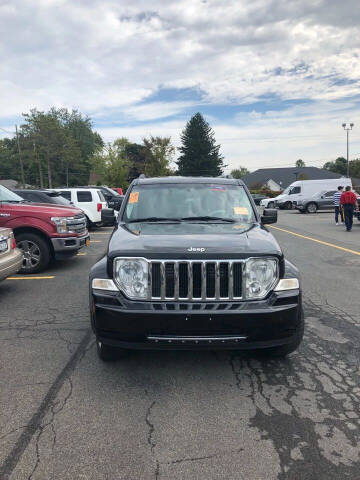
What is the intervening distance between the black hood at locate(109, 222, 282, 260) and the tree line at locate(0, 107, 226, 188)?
56.8 meters

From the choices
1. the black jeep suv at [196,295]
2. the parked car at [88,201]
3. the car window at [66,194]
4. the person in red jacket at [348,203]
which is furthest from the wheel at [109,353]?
the person in red jacket at [348,203]

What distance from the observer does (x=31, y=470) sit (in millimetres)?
2342

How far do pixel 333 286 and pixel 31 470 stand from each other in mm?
5688

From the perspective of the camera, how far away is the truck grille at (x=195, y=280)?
321cm

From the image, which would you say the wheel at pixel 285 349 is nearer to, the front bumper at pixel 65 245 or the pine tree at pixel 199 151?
the front bumper at pixel 65 245

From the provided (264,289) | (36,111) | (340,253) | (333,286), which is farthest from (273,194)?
(264,289)

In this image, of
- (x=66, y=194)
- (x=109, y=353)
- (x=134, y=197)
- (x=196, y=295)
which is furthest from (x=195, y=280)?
(x=66, y=194)

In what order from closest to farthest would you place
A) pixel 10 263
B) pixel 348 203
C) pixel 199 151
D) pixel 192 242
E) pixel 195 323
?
pixel 195 323 < pixel 192 242 < pixel 10 263 < pixel 348 203 < pixel 199 151

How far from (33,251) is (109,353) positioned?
17.0ft

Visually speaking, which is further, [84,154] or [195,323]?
[84,154]

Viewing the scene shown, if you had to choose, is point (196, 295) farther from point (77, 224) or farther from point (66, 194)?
point (66, 194)

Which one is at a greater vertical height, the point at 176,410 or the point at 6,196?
the point at 6,196

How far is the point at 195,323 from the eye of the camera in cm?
313

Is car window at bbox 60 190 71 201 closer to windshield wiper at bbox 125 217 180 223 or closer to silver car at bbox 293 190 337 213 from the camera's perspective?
windshield wiper at bbox 125 217 180 223
